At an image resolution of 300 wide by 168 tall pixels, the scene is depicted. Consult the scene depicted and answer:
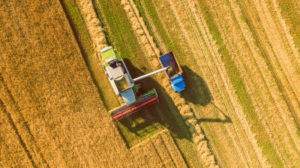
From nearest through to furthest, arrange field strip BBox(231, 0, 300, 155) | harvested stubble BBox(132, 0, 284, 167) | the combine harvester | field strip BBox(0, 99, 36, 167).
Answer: the combine harvester < field strip BBox(0, 99, 36, 167) < harvested stubble BBox(132, 0, 284, 167) < field strip BBox(231, 0, 300, 155)

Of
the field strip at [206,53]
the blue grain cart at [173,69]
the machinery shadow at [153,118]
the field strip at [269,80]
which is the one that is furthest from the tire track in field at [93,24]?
the field strip at [269,80]

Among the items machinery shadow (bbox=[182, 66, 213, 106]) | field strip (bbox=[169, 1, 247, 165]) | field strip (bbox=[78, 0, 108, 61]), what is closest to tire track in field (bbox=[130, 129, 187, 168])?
machinery shadow (bbox=[182, 66, 213, 106])

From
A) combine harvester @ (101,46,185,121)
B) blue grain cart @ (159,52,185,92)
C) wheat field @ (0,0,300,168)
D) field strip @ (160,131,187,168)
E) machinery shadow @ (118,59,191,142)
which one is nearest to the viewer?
combine harvester @ (101,46,185,121)

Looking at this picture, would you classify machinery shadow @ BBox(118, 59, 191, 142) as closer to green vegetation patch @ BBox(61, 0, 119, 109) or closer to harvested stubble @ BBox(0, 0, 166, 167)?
harvested stubble @ BBox(0, 0, 166, 167)

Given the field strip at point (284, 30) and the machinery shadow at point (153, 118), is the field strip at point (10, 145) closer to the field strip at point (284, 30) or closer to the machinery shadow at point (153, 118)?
the machinery shadow at point (153, 118)

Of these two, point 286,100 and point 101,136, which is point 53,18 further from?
point 286,100

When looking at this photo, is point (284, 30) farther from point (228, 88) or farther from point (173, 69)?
point (173, 69)

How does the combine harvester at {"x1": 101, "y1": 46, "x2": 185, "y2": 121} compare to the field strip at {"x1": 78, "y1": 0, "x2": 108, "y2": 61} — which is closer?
the combine harvester at {"x1": 101, "y1": 46, "x2": 185, "y2": 121}
